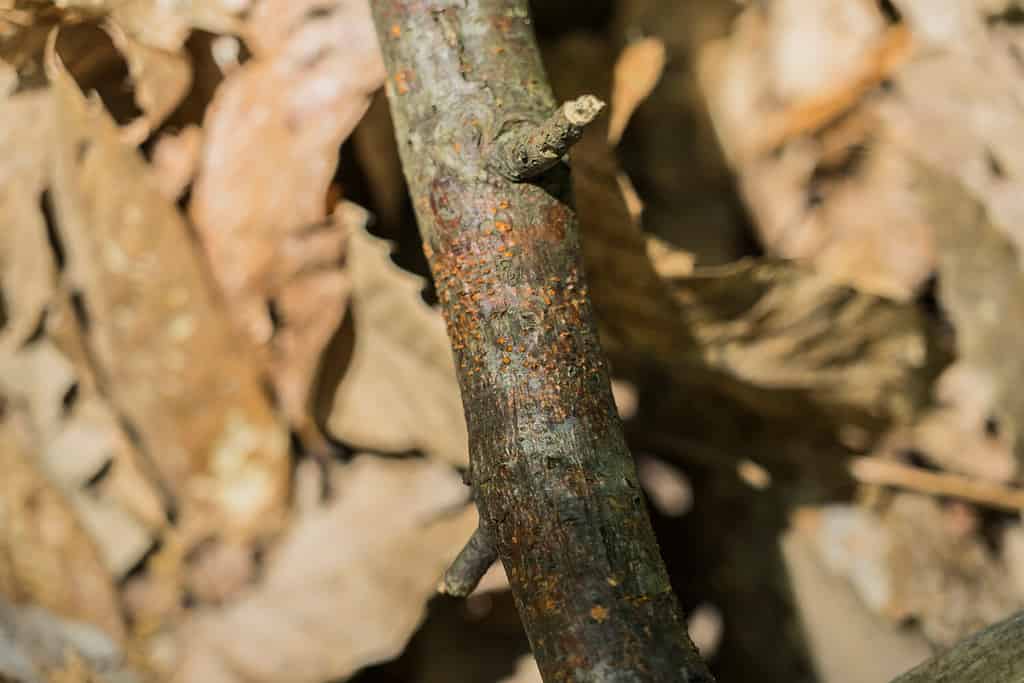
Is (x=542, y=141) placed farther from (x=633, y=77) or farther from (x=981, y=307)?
(x=981, y=307)

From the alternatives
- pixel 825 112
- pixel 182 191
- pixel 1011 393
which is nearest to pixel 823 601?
pixel 1011 393

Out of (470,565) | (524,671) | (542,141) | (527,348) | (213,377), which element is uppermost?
(542,141)

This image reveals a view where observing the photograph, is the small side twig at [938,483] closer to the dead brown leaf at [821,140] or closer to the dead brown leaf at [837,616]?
the dead brown leaf at [837,616]

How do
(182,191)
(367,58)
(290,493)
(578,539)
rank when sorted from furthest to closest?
(290,493)
(182,191)
(367,58)
(578,539)

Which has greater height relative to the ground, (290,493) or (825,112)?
(825,112)

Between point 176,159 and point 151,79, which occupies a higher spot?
point 151,79

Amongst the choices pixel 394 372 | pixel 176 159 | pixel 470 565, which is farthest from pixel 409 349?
pixel 470 565

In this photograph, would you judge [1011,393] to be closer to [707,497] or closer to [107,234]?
[707,497]
